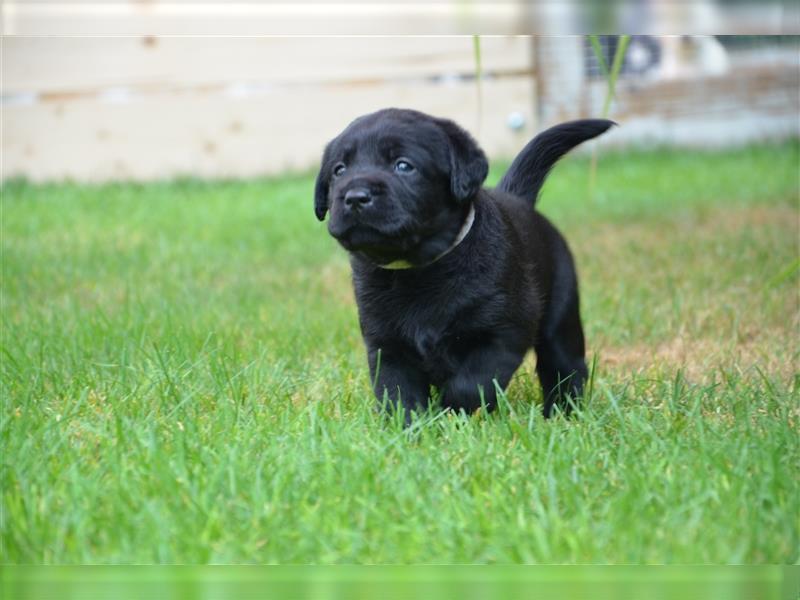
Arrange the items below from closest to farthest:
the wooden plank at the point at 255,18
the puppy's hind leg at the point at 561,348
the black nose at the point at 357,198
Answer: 1. the wooden plank at the point at 255,18
2. the black nose at the point at 357,198
3. the puppy's hind leg at the point at 561,348

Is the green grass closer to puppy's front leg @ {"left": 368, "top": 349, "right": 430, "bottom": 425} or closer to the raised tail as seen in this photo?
puppy's front leg @ {"left": 368, "top": 349, "right": 430, "bottom": 425}

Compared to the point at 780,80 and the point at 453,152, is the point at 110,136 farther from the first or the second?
the point at 453,152

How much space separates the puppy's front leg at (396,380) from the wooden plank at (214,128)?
219 inches

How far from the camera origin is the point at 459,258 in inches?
101

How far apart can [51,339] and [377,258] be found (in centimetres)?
121

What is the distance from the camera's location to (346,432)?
88.9 inches

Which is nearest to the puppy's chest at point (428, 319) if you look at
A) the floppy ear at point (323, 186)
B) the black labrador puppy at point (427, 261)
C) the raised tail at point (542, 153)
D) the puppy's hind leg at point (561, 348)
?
the black labrador puppy at point (427, 261)

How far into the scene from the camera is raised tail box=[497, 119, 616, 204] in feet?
9.76

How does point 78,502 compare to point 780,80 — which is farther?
point 780,80

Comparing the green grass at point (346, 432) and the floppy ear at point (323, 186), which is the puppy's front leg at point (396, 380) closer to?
the green grass at point (346, 432)

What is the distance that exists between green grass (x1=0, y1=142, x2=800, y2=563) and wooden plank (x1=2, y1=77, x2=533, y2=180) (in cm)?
323

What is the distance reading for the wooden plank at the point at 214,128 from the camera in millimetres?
7891

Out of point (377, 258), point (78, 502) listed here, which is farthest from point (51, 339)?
point (78, 502)

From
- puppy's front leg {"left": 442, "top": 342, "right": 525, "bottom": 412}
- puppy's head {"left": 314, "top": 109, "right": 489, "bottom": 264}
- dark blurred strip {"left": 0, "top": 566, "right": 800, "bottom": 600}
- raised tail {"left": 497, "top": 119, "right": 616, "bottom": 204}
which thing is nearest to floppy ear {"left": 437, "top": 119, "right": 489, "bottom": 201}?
Answer: puppy's head {"left": 314, "top": 109, "right": 489, "bottom": 264}
